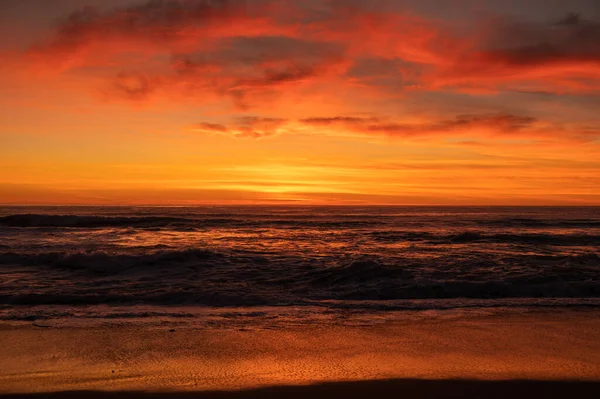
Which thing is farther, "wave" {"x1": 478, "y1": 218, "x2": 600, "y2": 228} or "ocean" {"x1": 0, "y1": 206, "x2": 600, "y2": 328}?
"wave" {"x1": 478, "y1": 218, "x2": 600, "y2": 228}

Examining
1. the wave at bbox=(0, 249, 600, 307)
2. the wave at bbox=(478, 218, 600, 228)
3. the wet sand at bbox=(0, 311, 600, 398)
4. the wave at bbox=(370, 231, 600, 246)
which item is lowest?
the wave at bbox=(0, 249, 600, 307)

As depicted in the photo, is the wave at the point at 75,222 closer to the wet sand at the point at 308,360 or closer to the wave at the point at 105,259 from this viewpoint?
the wave at the point at 105,259

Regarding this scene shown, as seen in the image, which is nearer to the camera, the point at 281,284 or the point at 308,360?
the point at 308,360

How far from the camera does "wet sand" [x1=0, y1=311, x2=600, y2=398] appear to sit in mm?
5219

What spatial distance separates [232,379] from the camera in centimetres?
550

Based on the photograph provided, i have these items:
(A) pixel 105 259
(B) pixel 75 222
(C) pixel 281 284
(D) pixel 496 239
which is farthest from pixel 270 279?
(B) pixel 75 222

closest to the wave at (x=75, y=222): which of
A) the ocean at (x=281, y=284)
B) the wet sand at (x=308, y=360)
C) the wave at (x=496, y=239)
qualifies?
the ocean at (x=281, y=284)

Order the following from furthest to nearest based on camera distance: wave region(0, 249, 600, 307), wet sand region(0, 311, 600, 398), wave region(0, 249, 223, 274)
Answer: wave region(0, 249, 223, 274) < wave region(0, 249, 600, 307) < wet sand region(0, 311, 600, 398)

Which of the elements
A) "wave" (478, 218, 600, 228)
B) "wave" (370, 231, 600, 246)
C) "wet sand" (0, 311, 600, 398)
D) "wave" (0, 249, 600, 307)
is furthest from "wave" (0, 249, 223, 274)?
"wave" (478, 218, 600, 228)

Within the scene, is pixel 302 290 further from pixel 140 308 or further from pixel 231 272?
pixel 140 308

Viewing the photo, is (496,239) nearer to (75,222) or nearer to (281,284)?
(281,284)

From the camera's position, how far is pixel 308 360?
6.22 metres

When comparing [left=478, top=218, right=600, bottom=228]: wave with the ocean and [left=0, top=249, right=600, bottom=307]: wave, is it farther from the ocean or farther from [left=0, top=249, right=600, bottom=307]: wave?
[left=0, top=249, right=600, bottom=307]: wave

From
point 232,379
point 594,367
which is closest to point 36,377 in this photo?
point 232,379
